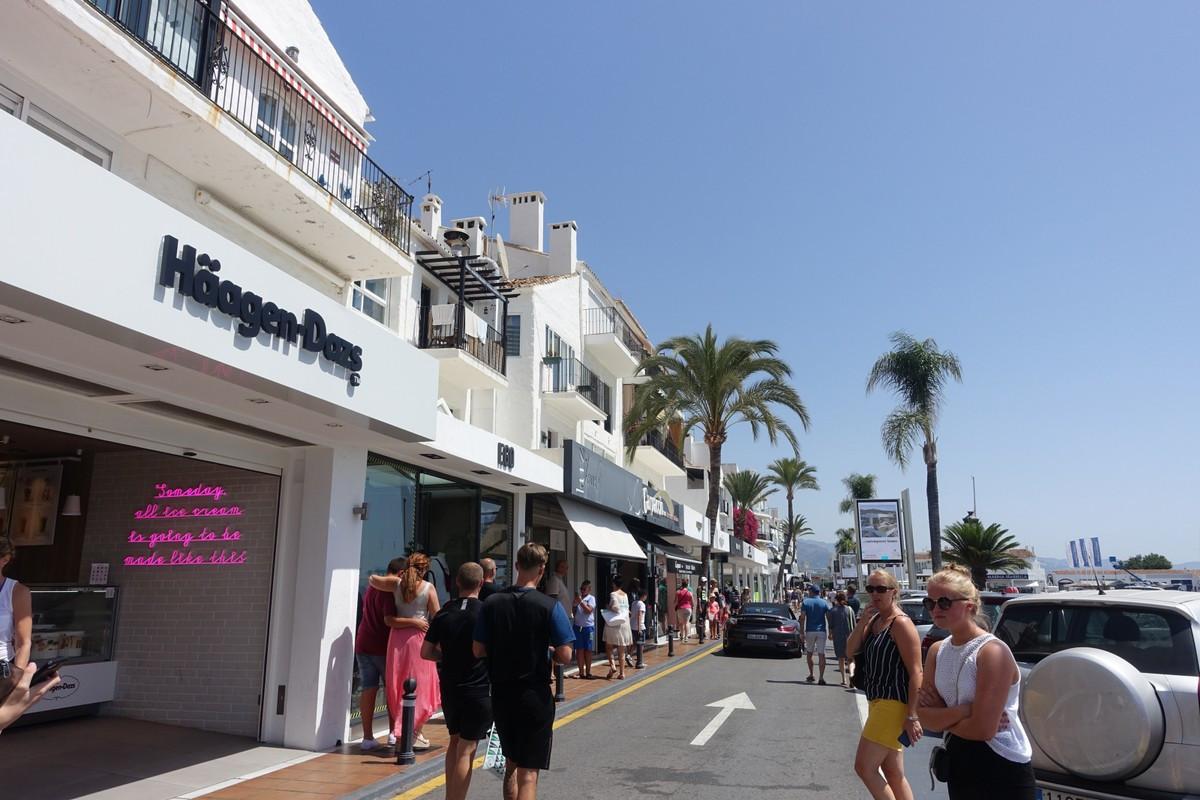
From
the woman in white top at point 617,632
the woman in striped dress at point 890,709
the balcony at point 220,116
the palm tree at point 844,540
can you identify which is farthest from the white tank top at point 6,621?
the palm tree at point 844,540

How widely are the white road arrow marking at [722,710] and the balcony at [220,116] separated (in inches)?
321

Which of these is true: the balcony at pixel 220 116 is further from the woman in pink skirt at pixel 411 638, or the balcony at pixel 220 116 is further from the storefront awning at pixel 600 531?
the storefront awning at pixel 600 531

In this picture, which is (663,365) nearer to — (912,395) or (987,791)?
(912,395)

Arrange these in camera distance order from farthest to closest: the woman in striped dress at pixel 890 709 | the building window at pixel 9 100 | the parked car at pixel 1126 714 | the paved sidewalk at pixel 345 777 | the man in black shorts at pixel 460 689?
the building window at pixel 9 100 < the paved sidewalk at pixel 345 777 < the man in black shorts at pixel 460 689 < the woman in striped dress at pixel 890 709 < the parked car at pixel 1126 714

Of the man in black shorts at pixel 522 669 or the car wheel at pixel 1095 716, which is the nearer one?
the car wheel at pixel 1095 716

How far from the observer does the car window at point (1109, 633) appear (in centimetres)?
507

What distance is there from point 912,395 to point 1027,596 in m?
26.9

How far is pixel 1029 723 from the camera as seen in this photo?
193 inches

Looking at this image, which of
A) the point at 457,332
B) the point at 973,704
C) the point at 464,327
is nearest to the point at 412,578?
the point at 973,704

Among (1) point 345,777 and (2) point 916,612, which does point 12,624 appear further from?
(2) point 916,612

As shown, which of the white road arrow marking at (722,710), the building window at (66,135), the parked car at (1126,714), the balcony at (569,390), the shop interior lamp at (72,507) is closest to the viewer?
the parked car at (1126,714)

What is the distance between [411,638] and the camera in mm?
8531

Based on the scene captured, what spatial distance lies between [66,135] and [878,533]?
→ 29196 mm

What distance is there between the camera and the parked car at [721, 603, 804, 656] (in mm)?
19859
